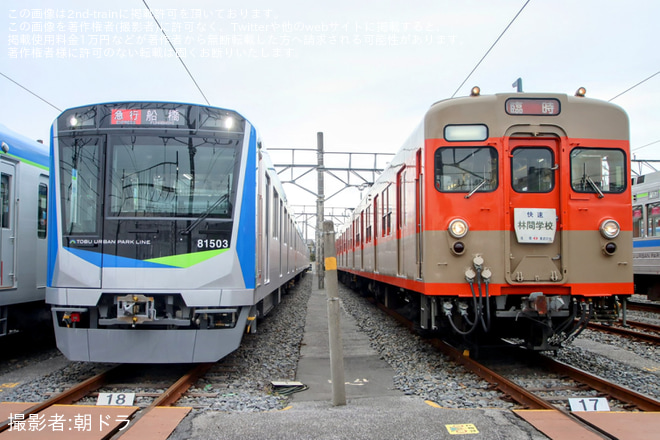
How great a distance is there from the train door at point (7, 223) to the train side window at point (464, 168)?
5268 millimetres

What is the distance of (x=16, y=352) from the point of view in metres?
7.56

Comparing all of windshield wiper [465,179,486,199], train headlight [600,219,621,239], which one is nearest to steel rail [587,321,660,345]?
train headlight [600,219,621,239]

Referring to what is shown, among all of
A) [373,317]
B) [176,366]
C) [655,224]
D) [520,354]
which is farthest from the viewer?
[655,224]

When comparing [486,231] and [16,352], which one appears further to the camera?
[16,352]

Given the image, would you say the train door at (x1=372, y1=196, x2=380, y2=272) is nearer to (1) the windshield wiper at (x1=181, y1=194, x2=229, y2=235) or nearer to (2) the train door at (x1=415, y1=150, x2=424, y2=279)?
(2) the train door at (x1=415, y1=150, x2=424, y2=279)

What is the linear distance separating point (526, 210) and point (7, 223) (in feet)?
20.5

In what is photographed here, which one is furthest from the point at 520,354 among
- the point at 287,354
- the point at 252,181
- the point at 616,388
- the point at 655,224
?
the point at 655,224

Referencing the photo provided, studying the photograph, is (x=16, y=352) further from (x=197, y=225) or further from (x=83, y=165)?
(x=197, y=225)

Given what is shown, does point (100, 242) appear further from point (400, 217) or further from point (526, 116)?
point (526, 116)

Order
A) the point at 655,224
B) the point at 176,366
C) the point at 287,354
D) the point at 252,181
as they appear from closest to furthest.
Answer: the point at 252,181, the point at 176,366, the point at 287,354, the point at 655,224

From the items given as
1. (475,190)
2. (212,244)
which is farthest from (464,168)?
(212,244)

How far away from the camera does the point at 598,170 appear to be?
595cm

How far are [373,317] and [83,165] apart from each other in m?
7.93

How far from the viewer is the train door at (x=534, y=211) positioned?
19.0ft
